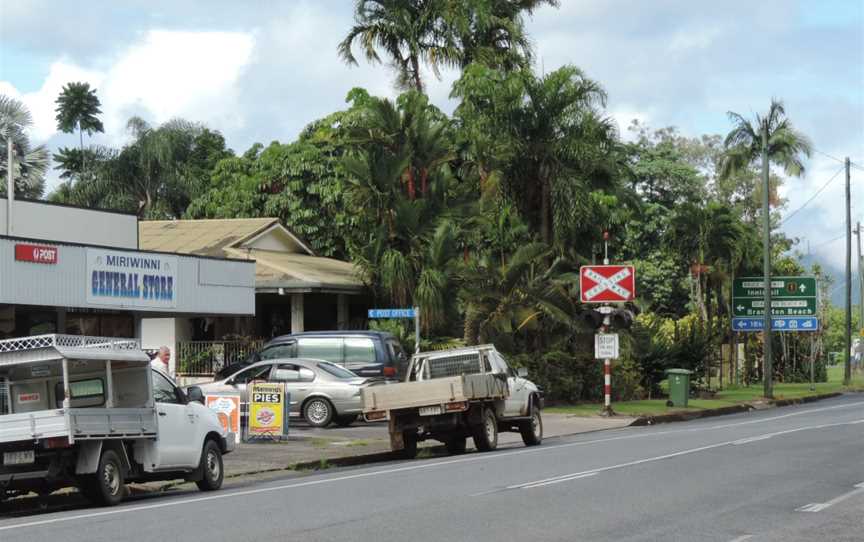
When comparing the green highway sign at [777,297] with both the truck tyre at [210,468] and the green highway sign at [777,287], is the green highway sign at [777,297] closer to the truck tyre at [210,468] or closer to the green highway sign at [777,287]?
the green highway sign at [777,287]

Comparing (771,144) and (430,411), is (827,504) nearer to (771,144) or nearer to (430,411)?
(430,411)

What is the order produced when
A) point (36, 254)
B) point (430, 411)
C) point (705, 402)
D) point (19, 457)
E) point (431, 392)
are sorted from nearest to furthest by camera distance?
point (19, 457)
point (431, 392)
point (430, 411)
point (36, 254)
point (705, 402)

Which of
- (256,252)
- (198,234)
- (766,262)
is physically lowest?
(766,262)

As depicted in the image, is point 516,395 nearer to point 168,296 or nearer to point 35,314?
point 168,296

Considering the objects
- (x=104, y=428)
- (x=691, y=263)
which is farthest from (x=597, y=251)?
(x=104, y=428)

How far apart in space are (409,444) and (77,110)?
5446cm

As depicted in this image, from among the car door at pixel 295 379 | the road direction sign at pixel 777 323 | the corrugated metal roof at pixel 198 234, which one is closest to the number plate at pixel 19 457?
the car door at pixel 295 379

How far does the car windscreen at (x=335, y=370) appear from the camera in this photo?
28344 mm

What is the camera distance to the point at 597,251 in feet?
145

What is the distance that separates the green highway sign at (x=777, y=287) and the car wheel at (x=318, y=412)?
86.3 ft

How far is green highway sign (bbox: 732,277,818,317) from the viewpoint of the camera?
49.8 m

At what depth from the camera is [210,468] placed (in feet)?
55.6

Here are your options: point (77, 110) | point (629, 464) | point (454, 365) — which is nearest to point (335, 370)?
point (454, 365)

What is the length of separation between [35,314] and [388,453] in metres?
7.83
